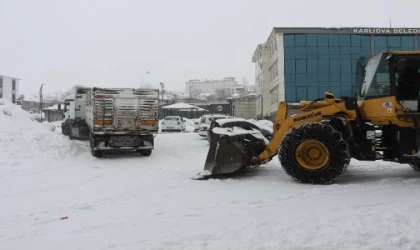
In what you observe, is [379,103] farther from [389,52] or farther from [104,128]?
[104,128]

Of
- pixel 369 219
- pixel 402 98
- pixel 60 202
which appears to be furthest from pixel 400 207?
pixel 60 202

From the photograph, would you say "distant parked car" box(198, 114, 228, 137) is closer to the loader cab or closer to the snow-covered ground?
the snow-covered ground

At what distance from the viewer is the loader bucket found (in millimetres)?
8062

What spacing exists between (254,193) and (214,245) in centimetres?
272

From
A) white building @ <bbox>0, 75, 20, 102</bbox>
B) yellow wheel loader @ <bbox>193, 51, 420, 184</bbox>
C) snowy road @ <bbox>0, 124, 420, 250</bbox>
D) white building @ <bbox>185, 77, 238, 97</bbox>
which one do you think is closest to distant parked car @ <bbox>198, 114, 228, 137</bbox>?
snowy road @ <bbox>0, 124, 420, 250</bbox>

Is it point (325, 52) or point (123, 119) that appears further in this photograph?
point (325, 52)

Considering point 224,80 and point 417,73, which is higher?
point 224,80

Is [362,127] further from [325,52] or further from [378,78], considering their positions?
[325,52]

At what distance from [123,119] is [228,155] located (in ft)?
20.2

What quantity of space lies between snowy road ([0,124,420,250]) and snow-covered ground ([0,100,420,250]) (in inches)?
0.5

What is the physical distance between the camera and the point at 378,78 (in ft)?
24.1

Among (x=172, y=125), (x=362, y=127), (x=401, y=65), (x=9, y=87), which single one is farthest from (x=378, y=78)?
(x=9, y=87)

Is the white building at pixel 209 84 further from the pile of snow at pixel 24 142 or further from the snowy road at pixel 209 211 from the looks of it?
the snowy road at pixel 209 211

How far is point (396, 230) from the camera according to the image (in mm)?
4258
